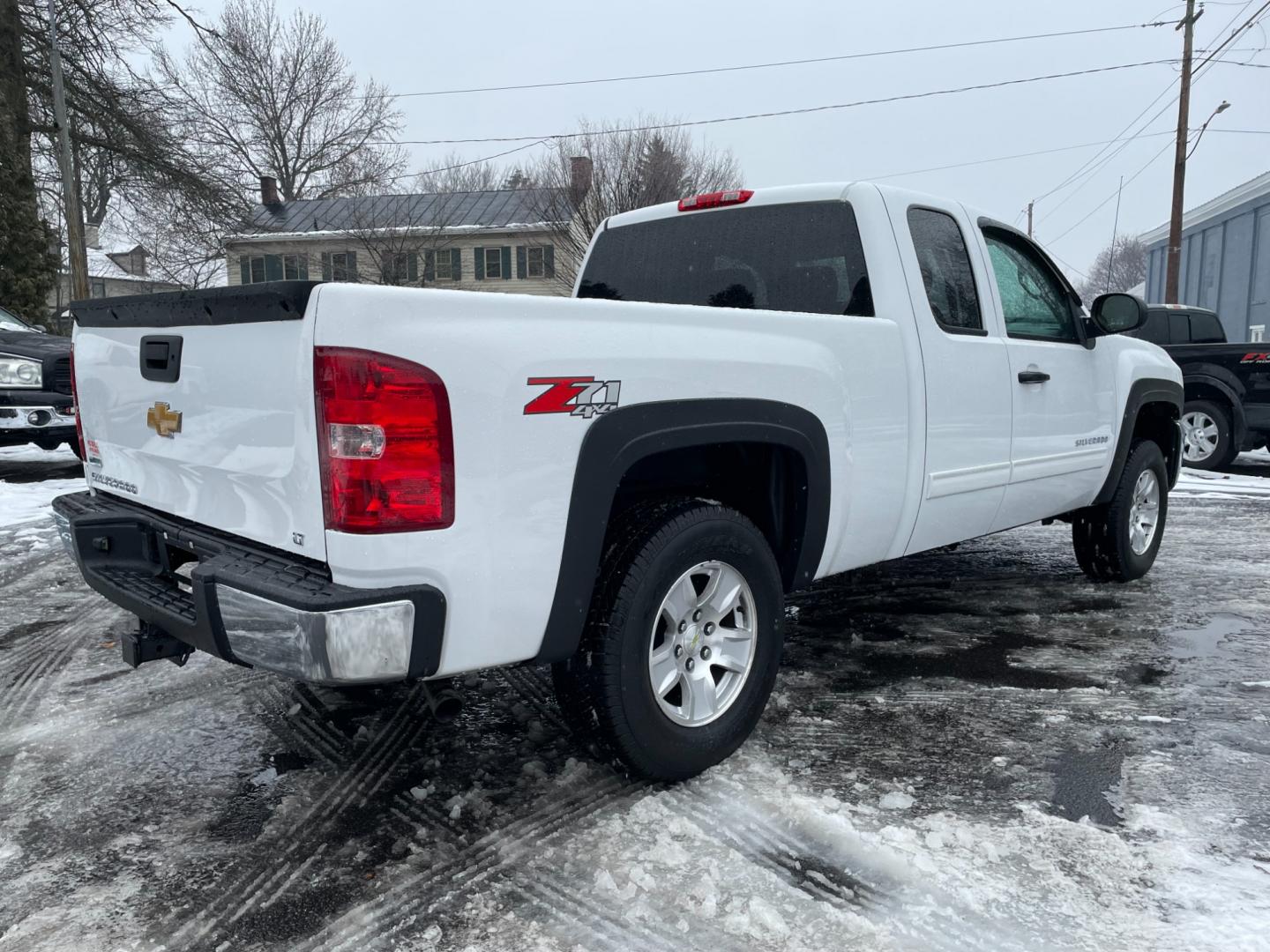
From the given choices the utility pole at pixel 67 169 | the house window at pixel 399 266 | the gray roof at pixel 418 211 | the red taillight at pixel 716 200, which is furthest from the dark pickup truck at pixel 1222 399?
the house window at pixel 399 266

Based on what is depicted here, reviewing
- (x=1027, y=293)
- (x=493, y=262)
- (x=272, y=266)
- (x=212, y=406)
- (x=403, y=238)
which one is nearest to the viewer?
(x=212, y=406)

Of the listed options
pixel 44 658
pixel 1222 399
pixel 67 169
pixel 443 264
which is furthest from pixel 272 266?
pixel 44 658

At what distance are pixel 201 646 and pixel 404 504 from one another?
0.76 meters

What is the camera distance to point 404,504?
2148mm

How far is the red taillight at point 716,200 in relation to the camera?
13.0 feet

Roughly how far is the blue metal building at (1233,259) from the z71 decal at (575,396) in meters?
24.1

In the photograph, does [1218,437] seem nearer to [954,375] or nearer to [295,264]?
[954,375]

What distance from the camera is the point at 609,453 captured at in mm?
2480

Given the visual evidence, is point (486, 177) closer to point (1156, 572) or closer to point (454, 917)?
point (1156, 572)

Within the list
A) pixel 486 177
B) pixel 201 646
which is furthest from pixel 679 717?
pixel 486 177

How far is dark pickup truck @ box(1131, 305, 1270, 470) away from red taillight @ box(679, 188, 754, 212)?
820 centimetres

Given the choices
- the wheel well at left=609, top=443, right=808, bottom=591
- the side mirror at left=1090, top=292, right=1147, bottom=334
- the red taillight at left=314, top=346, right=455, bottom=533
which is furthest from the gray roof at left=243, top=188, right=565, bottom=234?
the red taillight at left=314, top=346, right=455, bottom=533

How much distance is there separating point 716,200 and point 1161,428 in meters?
3.38

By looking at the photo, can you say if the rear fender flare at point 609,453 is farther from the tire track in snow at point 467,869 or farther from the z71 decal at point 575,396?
the tire track in snow at point 467,869
